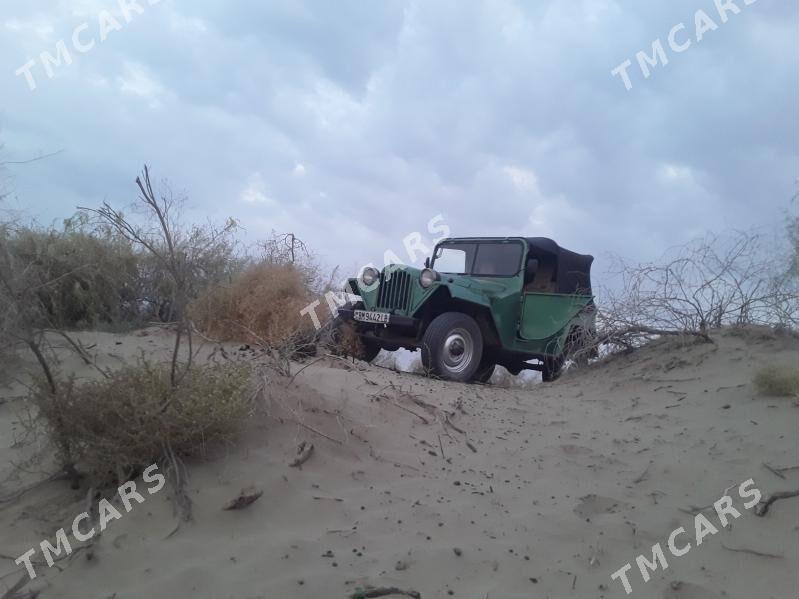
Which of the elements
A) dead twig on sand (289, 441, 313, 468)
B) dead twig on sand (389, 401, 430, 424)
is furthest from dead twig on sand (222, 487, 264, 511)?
dead twig on sand (389, 401, 430, 424)

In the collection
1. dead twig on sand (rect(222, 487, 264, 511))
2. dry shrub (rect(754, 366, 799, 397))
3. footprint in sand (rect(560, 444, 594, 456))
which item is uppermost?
dry shrub (rect(754, 366, 799, 397))

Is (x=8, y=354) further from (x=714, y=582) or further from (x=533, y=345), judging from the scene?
(x=533, y=345)

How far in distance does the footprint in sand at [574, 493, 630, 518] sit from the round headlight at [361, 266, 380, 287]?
15.9 ft

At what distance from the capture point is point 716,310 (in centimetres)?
646

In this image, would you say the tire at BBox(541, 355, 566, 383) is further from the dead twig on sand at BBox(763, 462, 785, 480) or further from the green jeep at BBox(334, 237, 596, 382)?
the dead twig on sand at BBox(763, 462, 785, 480)

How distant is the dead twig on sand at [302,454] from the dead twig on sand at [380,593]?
110 cm

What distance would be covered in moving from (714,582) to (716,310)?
14.9 feet

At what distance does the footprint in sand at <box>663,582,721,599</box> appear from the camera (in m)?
2.50

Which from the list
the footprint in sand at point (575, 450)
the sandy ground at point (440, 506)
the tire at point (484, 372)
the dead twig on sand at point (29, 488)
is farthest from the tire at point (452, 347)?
the dead twig on sand at point (29, 488)

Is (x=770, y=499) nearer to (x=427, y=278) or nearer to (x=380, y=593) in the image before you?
(x=380, y=593)

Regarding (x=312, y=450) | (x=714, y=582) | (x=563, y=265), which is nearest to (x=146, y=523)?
(x=312, y=450)

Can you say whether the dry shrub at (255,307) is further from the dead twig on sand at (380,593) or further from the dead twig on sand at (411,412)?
the dead twig on sand at (380,593)

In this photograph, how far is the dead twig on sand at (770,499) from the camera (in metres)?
3.03

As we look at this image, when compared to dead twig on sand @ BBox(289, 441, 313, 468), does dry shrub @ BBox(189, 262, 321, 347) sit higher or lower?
higher
